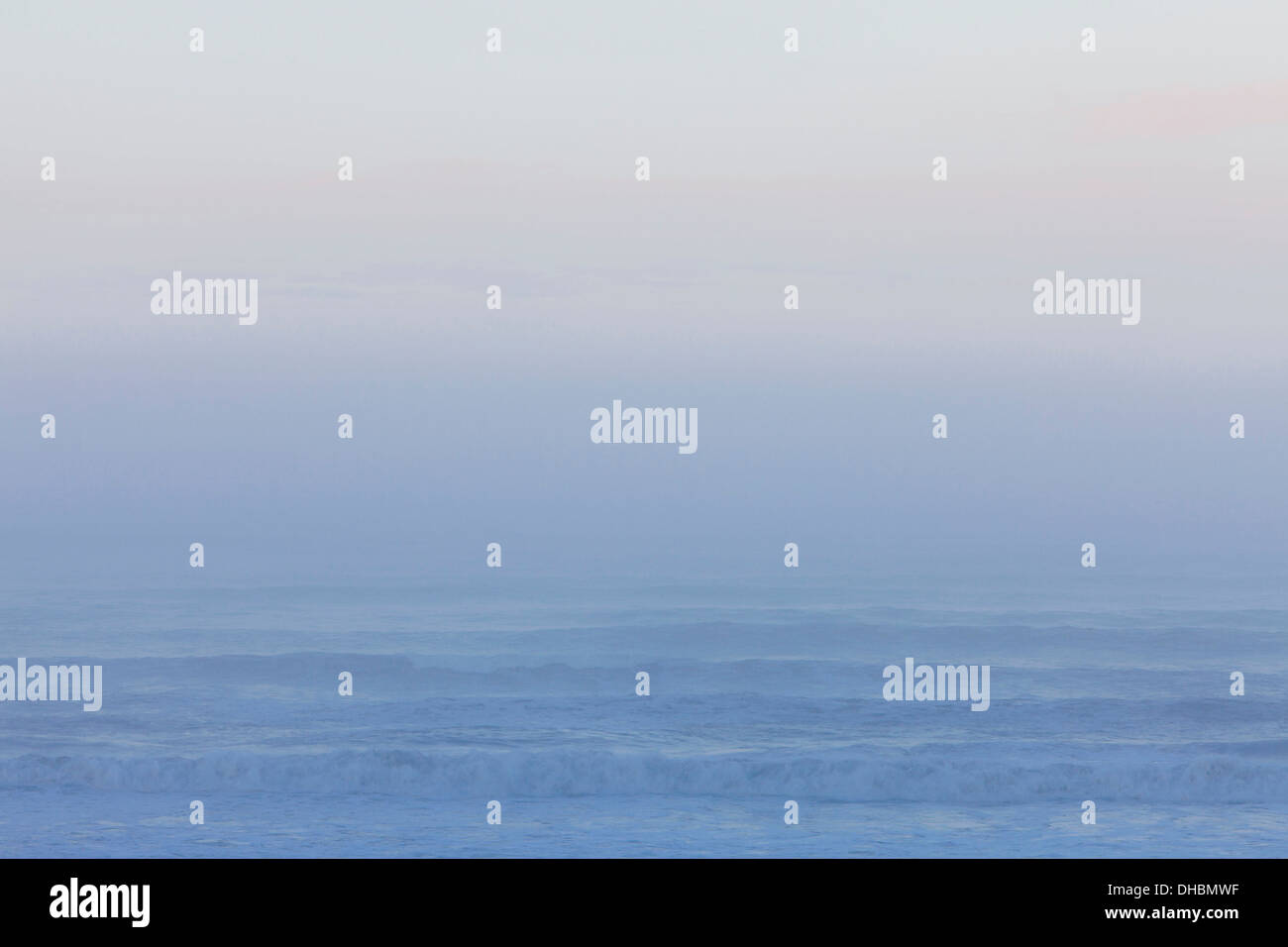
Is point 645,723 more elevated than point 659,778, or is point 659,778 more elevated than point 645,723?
point 645,723

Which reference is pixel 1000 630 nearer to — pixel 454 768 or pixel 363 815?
pixel 454 768

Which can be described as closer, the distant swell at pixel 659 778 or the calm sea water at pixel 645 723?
the calm sea water at pixel 645 723

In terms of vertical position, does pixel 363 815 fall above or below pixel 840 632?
below

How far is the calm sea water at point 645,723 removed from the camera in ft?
51.0

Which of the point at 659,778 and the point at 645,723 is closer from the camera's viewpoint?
the point at 659,778

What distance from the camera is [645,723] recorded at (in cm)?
2425

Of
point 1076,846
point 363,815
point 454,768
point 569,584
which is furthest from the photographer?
point 569,584

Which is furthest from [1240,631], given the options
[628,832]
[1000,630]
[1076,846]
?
[628,832]

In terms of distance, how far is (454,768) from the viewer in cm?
1859

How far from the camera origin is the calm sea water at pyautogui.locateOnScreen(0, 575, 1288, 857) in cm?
1555

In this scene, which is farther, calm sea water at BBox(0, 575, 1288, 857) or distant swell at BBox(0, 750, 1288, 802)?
distant swell at BBox(0, 750, 1288, 802)
